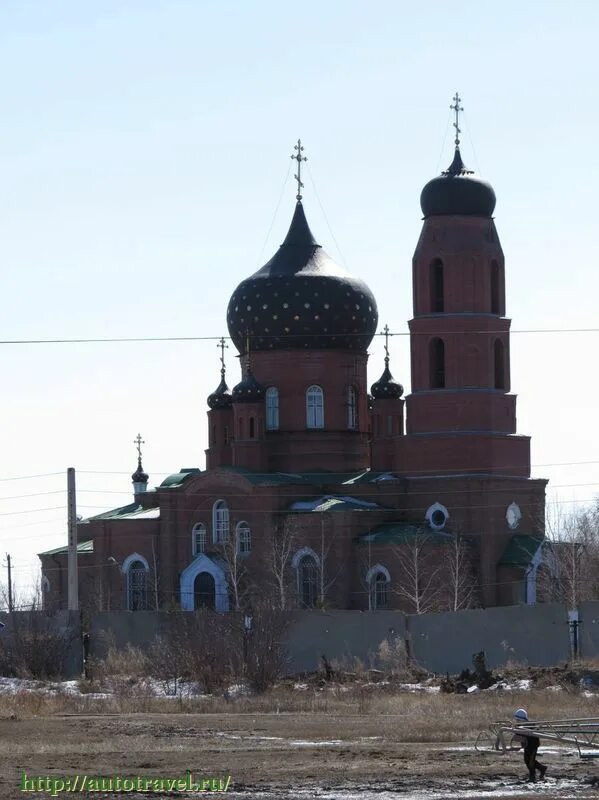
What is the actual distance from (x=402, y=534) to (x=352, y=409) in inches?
283

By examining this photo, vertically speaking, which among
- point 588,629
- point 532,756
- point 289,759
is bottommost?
point 289,759

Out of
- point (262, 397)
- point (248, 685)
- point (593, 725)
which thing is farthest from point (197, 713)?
point (262, 397)

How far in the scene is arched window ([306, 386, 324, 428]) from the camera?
57812mm

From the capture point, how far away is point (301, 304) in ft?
187

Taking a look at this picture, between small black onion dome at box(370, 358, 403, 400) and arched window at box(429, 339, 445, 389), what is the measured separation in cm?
509

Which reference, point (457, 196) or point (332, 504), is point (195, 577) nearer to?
point (332, 504)

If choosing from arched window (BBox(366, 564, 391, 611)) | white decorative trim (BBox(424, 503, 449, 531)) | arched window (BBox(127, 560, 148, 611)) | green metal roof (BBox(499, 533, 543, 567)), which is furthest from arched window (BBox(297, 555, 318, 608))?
arched window (BBox(127, 560, 148, 611))

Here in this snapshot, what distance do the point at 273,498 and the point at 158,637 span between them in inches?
582

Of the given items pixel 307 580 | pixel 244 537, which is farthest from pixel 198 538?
pixel 307 580

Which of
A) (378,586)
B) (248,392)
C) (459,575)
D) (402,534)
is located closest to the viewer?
(459,575)

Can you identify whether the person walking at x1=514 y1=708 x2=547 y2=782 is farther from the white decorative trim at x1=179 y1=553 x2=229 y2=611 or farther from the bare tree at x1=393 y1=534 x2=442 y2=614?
the white decorative trim at x1=179 y1=553 x2=229 y2=611

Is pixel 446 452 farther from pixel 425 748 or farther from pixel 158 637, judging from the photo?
pixel 425 748

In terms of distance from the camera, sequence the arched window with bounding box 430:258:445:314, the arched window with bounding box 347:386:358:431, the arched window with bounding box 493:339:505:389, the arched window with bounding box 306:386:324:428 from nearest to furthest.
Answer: the arched window with bounding box 430:258:445:314, the arched window with bounding box 493:339:505:389, the arched window with bounding box 306:386:324:428, the arched window with bounding box 347:386:358:431

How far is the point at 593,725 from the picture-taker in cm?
2114
